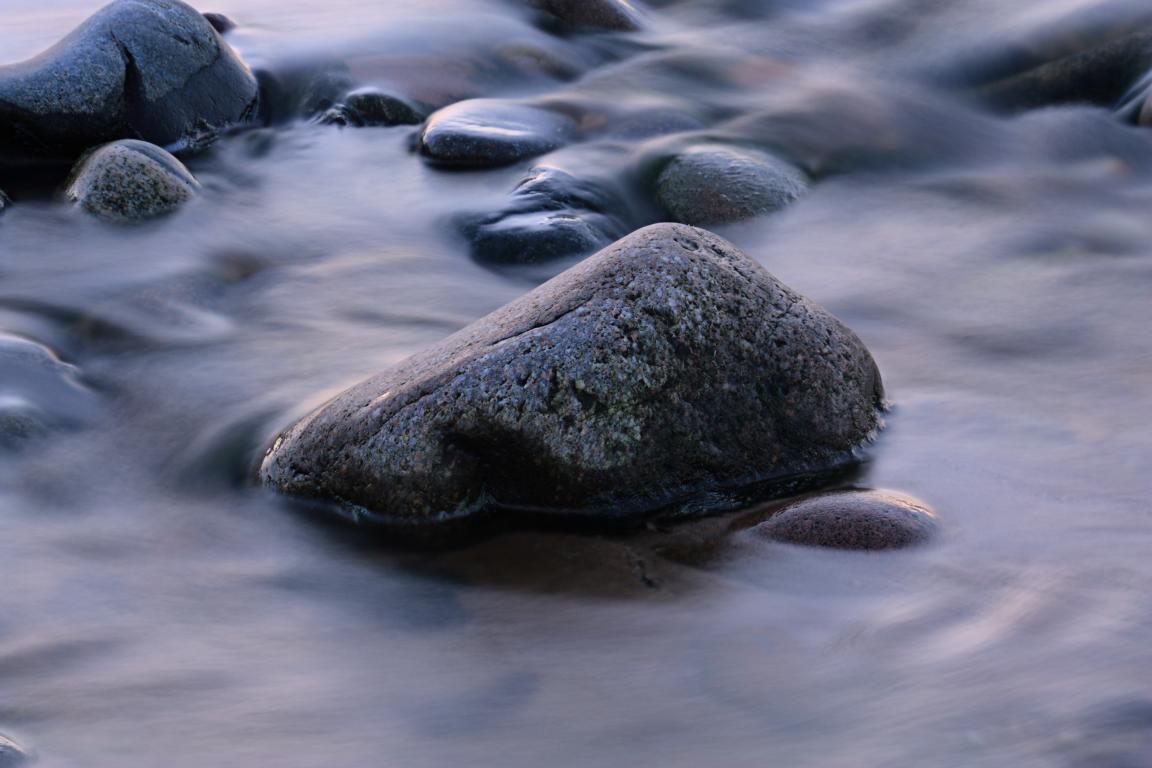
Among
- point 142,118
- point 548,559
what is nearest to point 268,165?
point 142,118

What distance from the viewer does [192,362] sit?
5.67 m

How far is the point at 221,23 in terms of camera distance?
10.2 m

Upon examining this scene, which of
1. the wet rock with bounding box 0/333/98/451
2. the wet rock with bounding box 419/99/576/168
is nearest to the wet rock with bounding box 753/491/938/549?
the wet rock with bounding box 0/333/98/451

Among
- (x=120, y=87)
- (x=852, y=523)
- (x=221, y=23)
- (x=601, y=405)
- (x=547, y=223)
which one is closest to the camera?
(x=852, y=523)

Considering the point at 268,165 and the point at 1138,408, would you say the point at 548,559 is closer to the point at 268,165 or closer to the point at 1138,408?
the point at 1138,408

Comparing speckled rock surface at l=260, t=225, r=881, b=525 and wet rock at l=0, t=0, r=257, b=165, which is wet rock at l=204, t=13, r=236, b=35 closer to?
wet rock at l=0, t=0, r=257, b=165

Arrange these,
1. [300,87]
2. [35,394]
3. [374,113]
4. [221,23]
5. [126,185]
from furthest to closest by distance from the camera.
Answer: [221,23]
[300,87]
[374,113]
[126,185]
[35,394]

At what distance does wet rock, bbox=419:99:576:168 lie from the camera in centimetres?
786

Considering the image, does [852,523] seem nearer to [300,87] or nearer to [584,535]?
[584,535]

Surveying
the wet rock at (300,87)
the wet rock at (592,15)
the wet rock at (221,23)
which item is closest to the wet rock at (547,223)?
the wet rock at (300,87)

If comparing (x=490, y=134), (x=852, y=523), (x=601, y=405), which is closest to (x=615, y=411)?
(x=601, y=405)

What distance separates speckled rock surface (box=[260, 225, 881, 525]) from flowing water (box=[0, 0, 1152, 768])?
0.72 ft

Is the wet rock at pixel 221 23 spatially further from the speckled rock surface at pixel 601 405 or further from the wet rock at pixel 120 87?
the speckled rock surface at pixel 601 405

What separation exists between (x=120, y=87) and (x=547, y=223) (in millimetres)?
3084
